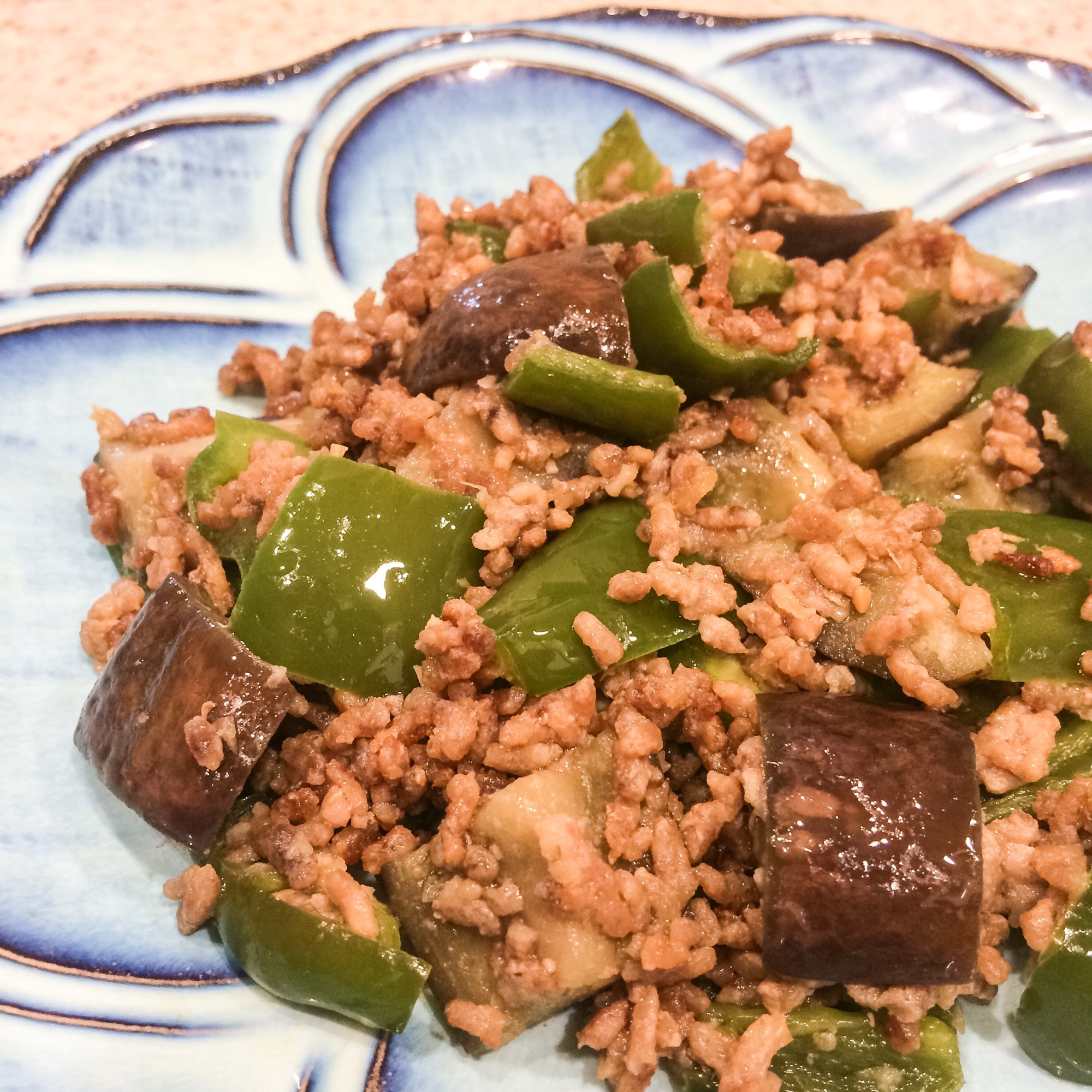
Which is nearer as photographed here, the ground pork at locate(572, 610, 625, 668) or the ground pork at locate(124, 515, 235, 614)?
the ground pork at locate(572, 610, 625, 668)

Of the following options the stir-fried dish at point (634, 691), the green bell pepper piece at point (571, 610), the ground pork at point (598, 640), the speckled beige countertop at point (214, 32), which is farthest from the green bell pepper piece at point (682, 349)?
the speckled beige countertop at point (214, 32)

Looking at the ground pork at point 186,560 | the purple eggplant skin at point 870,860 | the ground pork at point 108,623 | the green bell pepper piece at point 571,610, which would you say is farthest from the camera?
the ground pork at point 108,623

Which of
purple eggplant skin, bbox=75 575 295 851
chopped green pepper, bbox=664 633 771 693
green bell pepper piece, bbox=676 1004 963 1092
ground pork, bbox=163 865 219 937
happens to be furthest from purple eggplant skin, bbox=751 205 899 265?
ground pork, bbox=163 865 219 937

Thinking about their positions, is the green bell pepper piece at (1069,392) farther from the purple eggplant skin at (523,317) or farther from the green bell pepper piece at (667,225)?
the purple eggplant skin at (523,317)

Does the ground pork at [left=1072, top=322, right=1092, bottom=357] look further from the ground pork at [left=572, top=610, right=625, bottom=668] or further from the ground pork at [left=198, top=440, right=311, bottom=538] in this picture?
the ground pork at [left=198, top=440, right=311, bottom=538]

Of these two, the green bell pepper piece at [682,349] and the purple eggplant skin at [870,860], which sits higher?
the green bell pepper piece at [682,349]

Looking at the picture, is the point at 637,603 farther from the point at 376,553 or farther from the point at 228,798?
the point at 228,798
